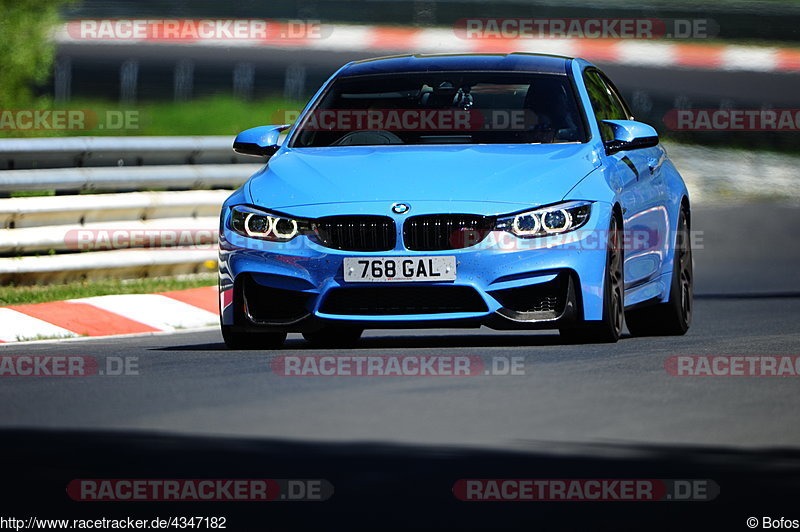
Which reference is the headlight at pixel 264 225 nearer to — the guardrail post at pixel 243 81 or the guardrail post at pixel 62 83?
the guardrail post at pixel 62 83

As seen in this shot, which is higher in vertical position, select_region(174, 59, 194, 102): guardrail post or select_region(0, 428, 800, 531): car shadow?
select_region(0, 428, 800, 531): car shadow

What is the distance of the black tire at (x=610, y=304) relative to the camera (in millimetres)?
9242

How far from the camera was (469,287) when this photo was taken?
9016 mm

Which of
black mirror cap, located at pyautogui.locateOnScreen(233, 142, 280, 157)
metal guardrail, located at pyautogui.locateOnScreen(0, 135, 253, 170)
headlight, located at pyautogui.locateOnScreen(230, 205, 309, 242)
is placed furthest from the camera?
metal guardrail, located at pyautogui.locateOnScreen(0, 135, 253, 170)

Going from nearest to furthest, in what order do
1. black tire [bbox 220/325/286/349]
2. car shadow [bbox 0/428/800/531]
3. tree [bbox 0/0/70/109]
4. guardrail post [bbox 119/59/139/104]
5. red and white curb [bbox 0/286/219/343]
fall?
1. car shadow [bbox 0/428/800/531]
2. black tire [bbox 220/325/286/349]
3. red and white curb [bbox 0/286/219/343]
4. tree [bbox 0/0/70/109]
5. guardrail post [bbox 119/59/139/104]

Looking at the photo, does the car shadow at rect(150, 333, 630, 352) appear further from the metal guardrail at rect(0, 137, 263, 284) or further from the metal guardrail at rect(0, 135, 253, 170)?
the metal guardrail at rect(0, 135, 253, 170)

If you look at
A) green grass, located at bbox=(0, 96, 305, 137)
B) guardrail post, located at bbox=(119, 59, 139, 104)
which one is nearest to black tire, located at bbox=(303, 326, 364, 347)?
green grass, located at bbox=(0, 96, 305, 137)

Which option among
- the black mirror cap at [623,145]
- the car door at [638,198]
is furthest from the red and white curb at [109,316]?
the black mirror cap at [623,145]

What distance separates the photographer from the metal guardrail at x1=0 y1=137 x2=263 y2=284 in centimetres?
1280

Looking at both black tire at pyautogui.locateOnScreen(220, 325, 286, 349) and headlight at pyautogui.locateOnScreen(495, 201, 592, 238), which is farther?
black tire at pyautogui.locateOnScreen(220, 325, 286, 349)

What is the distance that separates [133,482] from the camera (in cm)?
589

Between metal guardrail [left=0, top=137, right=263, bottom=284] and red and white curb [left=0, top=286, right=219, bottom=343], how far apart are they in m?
0.67

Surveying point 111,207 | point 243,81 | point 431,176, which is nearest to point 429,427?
point 431,176

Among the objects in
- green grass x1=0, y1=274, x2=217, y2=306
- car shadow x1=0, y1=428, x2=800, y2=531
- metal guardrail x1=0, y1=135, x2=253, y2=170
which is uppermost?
car shadow x1=0, y1=428, x2=800, y2=531
